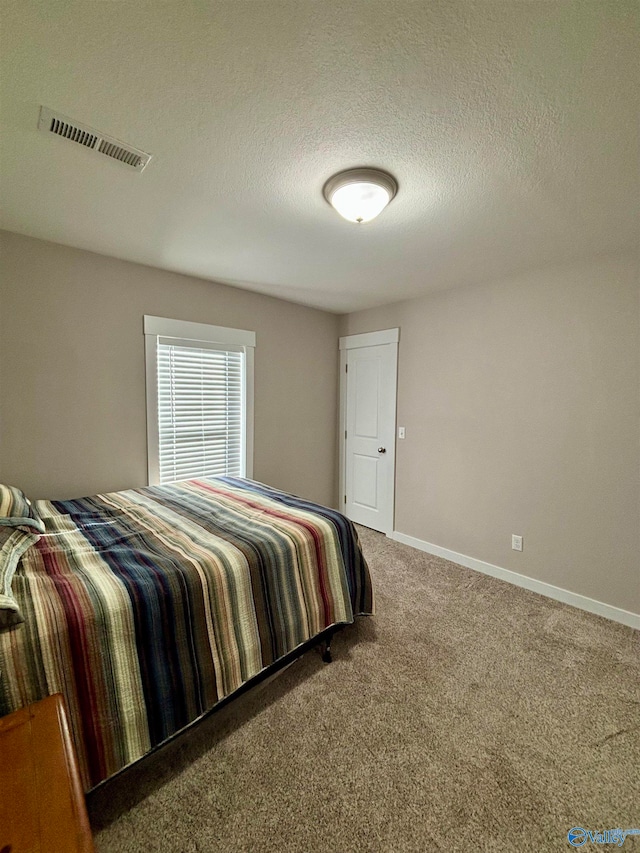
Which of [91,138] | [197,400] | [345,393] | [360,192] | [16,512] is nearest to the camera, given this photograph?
[91,138]

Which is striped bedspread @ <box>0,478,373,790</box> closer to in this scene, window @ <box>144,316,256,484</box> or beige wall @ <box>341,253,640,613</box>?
window @ <box>144,316,256,484</box>

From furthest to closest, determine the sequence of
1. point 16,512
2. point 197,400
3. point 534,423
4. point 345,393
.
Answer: point 345,393
point 197,400
point 534,423
point 16,512

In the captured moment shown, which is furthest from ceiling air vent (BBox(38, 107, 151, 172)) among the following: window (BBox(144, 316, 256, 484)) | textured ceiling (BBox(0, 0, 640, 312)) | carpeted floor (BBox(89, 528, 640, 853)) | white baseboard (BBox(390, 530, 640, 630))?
white baseboard (BBox(390, 530, 640, 630))

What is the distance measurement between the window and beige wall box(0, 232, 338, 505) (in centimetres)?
10

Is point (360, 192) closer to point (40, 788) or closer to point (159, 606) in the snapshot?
point (159, 606)

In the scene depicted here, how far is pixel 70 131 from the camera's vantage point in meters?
1.36

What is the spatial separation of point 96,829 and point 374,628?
155 centimetres

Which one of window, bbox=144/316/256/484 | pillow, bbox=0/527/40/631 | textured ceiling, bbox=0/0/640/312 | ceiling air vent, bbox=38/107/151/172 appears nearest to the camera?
textured ceiling, bbox=0/0/640/312

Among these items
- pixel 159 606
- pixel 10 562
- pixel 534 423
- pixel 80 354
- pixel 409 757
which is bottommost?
pixel 409 757

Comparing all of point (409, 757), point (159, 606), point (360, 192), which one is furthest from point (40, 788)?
point (360, 192)

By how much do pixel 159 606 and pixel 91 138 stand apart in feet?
6.12

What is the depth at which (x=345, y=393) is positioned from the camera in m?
4.22

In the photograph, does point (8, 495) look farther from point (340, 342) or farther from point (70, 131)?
point (340, 342)

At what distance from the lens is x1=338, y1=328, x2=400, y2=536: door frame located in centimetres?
370
